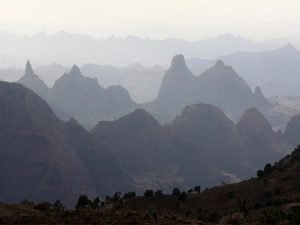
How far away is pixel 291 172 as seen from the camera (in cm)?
8050

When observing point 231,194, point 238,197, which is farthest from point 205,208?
point 238,197

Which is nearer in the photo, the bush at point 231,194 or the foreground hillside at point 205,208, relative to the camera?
the foreground hillside at point 205,208

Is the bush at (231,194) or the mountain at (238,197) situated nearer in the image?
the mountain at (238,197)

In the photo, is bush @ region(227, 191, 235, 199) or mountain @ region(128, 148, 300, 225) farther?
bush @ region(227, 191, 235, 199)

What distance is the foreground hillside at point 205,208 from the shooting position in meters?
36.4

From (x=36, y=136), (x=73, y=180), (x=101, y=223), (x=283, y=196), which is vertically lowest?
(x=101, y=223)

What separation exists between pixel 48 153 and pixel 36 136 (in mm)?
9924

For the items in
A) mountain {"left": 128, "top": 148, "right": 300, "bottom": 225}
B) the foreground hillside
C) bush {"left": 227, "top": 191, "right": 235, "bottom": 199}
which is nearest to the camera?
the foreground hillside

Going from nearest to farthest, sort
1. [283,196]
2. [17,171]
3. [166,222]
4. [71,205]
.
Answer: [166,222]
[283,196]
[71,205]
[17,171]

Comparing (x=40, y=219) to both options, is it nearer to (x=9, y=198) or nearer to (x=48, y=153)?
(x=9, y=198)

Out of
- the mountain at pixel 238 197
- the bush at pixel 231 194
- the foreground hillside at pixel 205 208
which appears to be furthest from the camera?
the bush at pixel 231 194

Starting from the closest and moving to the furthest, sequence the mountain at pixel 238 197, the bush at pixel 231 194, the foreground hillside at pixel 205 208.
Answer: the foreground hillside at pixel 205 208
the mountain at pixel 238 197
the bush at pixel 231 194

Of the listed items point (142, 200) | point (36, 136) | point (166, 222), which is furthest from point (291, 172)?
point (36, 136)

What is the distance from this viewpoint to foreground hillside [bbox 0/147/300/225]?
36.4m
